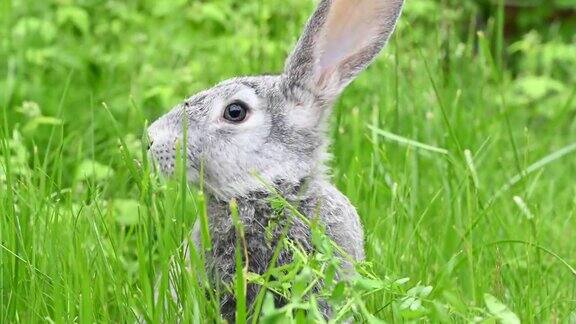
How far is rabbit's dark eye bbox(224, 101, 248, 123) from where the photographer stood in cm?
370

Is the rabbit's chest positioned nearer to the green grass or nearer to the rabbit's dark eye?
the green grass

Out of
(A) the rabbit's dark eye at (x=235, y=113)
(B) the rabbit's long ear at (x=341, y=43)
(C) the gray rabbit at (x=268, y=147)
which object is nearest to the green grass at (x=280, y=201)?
(C) the gray rabbit at (x=268, y=147)

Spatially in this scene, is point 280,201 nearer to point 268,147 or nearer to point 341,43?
point 268,147

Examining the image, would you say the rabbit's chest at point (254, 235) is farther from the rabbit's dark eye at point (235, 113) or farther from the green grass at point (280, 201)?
the rabbit's dark eye at point (235, 113)

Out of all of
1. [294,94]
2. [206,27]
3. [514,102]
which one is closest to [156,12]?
[206,27]

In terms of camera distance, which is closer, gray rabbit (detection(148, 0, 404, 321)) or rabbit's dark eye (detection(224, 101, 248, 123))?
gray rabbit (detection(148, 0, 404, 321))

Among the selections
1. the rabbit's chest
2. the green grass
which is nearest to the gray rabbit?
the rabbit's chest

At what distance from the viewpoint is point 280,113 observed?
12.3ft

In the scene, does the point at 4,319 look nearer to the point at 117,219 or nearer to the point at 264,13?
the point at 117,219

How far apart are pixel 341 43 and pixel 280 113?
1.21 feet

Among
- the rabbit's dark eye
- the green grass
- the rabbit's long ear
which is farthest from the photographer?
the rabbit's long ear

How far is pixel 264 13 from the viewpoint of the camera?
6461mm

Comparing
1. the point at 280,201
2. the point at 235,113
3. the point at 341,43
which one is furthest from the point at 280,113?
the point at 280,201

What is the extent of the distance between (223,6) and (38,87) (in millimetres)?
1618
